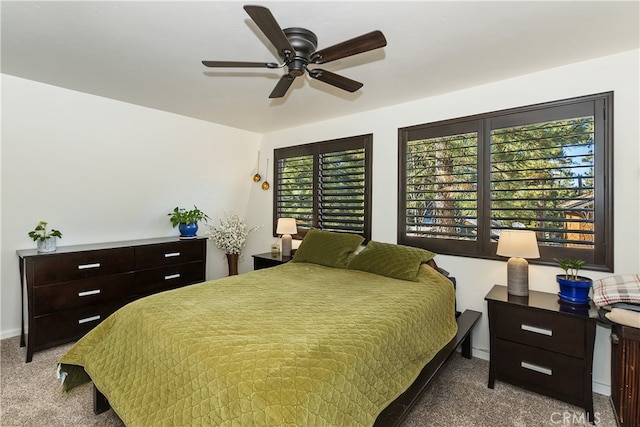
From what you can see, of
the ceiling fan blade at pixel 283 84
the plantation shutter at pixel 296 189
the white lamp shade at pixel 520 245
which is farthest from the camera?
the plantation shutter at pixel 296 189

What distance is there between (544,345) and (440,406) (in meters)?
0.83

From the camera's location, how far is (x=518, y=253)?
91.4 inches

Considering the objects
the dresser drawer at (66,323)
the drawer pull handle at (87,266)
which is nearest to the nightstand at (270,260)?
the dresser drawer at (66,323)

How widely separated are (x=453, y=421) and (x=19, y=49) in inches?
155

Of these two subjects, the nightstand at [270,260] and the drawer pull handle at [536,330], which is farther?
the nightstand at [270,260]

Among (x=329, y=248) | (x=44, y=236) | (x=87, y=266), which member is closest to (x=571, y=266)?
(x=329, y=248)

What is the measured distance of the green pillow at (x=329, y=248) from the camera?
324 cm

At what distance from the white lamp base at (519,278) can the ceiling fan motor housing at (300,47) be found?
2136mm

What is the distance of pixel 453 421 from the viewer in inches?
77.1

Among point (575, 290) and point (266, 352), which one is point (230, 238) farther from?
point (575, 290)

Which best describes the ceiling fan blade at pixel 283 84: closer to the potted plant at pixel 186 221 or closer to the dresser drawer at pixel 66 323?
the potted plant at pixel 186 221

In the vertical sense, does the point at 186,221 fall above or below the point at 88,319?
above

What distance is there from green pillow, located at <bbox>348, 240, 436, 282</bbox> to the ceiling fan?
1530 millimetres

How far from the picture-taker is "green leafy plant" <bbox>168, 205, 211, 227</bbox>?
13.1 feet
